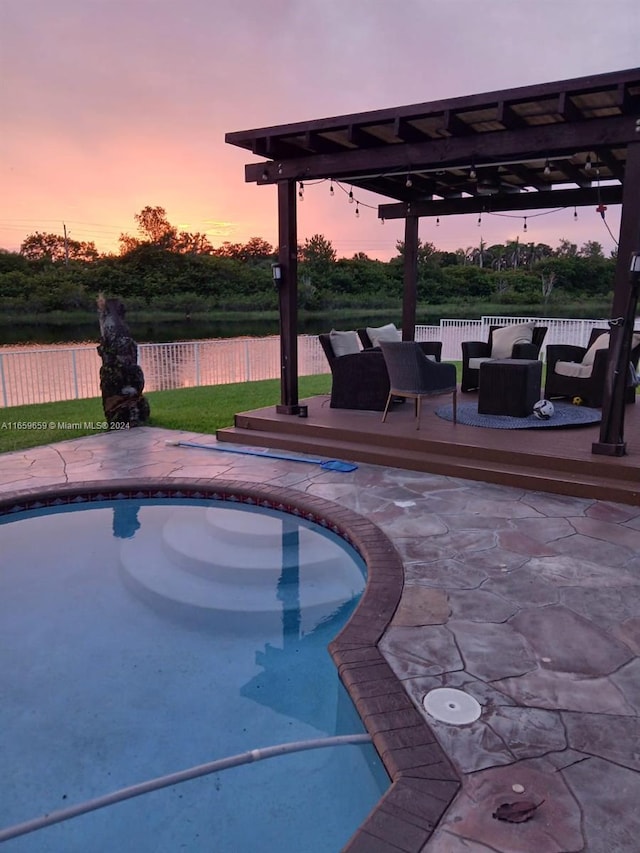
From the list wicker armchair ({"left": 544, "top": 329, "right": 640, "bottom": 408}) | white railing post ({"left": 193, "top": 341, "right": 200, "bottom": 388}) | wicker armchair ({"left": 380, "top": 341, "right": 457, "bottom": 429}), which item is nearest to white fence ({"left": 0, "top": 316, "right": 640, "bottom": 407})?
white railing post ({"left": 193, "top": 341, "right": 200, "bottom": 388})

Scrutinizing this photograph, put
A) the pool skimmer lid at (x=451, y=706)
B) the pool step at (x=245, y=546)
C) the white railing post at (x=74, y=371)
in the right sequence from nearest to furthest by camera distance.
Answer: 1. the pool skimmer lid at (x=451, y=706)
2. the pool step at (x=245, y=546)
3. the white railing post at (x=74, y=371)

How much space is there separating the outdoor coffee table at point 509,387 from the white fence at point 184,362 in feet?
18.1

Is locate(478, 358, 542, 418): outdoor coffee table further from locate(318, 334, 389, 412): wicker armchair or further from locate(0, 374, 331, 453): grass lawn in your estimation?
locate(0, 374, 331, 453): grass lawn

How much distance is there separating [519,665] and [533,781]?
0.64 m

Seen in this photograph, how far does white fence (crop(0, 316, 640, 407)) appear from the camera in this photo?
30.3 feet

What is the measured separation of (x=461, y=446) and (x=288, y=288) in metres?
2.44

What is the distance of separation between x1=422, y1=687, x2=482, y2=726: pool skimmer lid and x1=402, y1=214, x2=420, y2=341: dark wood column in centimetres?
652

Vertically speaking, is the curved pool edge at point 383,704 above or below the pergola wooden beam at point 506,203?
below

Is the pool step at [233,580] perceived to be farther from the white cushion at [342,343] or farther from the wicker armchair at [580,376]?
the wicker armchair at [580,376]

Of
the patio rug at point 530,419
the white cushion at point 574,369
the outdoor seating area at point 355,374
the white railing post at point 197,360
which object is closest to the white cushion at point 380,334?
the outdoor seating area at point 355,374

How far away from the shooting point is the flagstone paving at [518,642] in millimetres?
1624

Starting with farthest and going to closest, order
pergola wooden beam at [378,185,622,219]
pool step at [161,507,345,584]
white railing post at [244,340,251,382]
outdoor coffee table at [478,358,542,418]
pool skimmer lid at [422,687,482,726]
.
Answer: white railing post at [244,340,251,382], pergola wooden beam at [378,185,622,219], outdoor coffee table at [478,358,542,418], pool step at [161,507,345,584], pool skimmer lid at [422,687,482,726]

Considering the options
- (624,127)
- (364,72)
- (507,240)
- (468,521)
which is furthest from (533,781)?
(507,240)

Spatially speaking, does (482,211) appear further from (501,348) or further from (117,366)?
(117,366)
